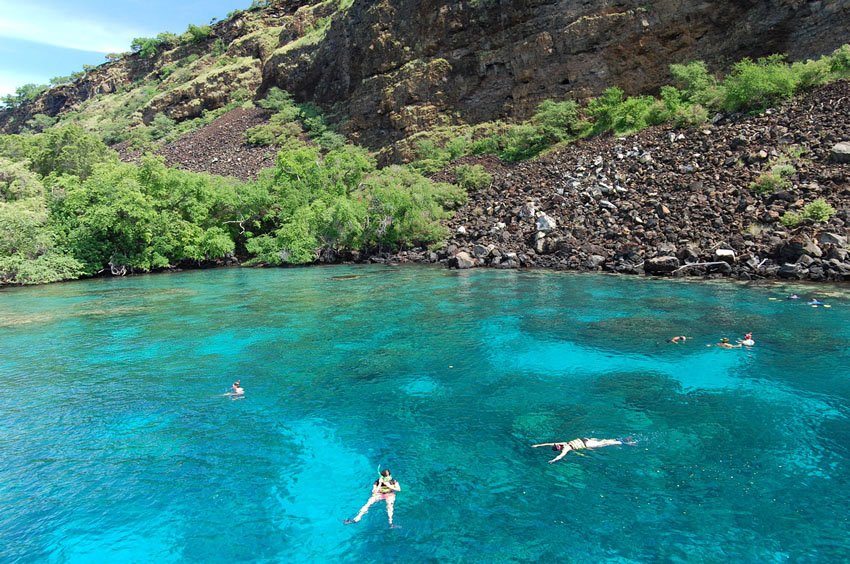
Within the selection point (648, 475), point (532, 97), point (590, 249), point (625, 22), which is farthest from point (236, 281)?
point (625, 22)

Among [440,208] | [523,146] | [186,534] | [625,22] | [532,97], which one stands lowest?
[186,534]

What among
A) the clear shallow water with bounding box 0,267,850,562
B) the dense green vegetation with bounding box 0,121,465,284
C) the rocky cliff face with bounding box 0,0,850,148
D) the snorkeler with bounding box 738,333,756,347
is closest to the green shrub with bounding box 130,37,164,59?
the rocky cliff face with bounding box 0,0,850,148

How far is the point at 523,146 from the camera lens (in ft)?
143

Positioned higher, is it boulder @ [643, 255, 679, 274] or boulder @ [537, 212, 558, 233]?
boulder @ [537, 212, 558, 233]

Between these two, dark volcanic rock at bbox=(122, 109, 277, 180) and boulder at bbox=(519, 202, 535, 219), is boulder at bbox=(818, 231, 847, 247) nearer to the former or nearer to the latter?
boulder at bbox=(519, 202, 535, 219)

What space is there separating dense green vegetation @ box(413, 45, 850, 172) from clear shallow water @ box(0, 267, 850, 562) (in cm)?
1847

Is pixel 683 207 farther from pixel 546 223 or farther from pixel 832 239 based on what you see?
pixel 546 223

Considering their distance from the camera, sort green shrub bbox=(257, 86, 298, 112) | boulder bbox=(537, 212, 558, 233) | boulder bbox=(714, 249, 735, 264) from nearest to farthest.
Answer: boulder bbox=(714, 249, 735, 264), boulder bbox=(537, 212, 558, 233), green shrub bbox=(257, 86, 298, 112)

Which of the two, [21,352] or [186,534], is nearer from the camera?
[186,534]

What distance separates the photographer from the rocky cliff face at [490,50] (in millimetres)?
38188

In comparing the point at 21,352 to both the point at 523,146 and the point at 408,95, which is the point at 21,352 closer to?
the point at 523,146

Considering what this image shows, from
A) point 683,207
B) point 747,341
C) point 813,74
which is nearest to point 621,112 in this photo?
point 813,74

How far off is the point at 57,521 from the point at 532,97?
157 ft

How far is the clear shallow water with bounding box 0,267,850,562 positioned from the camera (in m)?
6.98
